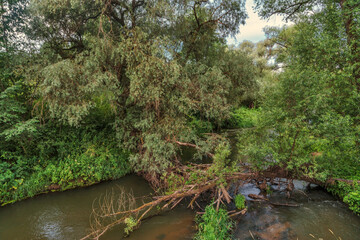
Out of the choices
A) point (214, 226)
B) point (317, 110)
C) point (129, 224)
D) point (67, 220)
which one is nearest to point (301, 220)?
point (214, 226)

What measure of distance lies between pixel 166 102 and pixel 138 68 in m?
1.80

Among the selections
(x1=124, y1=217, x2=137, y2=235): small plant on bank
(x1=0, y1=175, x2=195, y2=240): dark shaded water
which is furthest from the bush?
(x1=124, y1=217, x2=137, y2=235): small plant on bank

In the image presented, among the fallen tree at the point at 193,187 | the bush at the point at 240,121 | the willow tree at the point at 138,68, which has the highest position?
the willow tree at the point at 138,68

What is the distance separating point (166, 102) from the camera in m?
7.86

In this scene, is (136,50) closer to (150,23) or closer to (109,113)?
(150,23)

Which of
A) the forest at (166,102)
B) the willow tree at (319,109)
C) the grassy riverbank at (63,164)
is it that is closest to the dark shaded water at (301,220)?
the forest at (166,102)

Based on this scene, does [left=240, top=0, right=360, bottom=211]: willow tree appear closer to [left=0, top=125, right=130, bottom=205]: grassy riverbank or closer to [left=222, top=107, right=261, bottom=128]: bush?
[left=0, top=125, right=130, bottom=205]: grassy riverbank

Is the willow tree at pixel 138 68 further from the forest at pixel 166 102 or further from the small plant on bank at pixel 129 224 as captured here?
the small plant on bank at pixel 129 224

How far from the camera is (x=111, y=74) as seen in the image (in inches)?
284

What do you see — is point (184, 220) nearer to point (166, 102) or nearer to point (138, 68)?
point (166, 102)

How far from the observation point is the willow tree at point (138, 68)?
6914 mm

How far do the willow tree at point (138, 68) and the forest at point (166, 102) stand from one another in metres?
0.05

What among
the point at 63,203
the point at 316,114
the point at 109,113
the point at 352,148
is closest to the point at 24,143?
the point at 63,203

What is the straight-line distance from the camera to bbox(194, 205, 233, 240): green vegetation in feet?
16.5
